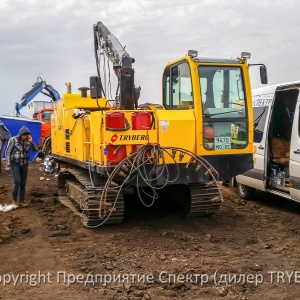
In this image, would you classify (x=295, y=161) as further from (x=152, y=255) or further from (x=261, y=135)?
(x=152, y=255)

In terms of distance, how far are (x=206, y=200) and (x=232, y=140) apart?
1091mm

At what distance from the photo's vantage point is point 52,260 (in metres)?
5.82

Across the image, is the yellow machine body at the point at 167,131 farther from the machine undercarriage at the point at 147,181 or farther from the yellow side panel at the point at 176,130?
the machine undercarriage at the point at 147,181

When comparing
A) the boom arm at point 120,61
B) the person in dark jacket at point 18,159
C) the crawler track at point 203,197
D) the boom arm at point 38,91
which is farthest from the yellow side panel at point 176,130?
the boom arm at point 38,91

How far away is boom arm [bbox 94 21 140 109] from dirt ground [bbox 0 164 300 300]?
2.11 metres

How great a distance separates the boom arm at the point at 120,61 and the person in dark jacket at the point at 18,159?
6.82ft

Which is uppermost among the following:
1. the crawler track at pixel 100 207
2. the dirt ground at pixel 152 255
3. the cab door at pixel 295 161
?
the cab door at pixel 295 161

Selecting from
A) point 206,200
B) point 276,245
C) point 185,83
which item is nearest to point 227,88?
point 185,83

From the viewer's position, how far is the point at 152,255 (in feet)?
19.6

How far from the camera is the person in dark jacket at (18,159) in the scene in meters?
9.45

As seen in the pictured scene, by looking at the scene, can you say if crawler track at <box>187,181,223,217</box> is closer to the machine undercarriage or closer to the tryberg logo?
the machine undercarriage

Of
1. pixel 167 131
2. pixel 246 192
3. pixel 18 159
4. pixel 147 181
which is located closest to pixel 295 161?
pixel 246 192

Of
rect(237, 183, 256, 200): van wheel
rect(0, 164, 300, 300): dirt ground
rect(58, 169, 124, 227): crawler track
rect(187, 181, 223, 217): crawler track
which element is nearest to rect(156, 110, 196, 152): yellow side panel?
rect(187, 181, 223, 217): crawler track

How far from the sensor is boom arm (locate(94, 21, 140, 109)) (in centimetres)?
786
